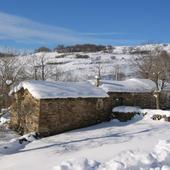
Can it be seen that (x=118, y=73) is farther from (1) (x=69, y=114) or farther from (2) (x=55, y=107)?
(2) (x=55, y=107)

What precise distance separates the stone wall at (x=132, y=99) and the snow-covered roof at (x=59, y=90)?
1460 mm

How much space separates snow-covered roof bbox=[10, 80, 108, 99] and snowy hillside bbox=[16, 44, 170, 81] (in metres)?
25.6

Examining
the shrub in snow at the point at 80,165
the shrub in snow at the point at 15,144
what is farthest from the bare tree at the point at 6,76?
the shrub in snow at the point at 80,165

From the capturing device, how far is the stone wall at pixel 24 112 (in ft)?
90.1

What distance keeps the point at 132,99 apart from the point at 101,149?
15.3 m

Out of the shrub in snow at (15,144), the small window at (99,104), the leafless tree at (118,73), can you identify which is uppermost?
the leafless tree at (118,73)

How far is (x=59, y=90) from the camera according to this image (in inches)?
1126

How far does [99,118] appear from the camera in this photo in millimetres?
30781

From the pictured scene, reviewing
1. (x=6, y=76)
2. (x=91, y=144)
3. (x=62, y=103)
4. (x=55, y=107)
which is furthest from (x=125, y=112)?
(x=6, y=76)

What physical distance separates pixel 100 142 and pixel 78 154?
11.1ft

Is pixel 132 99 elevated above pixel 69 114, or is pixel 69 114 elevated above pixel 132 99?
pixel 132 99

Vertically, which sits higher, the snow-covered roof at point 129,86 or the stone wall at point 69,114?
the snow-covered roof at point 129,86

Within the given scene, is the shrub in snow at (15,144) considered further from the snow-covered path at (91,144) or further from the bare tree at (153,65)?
the bare tree at (153,65)

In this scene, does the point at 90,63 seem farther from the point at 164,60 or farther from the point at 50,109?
the point at 50,109
